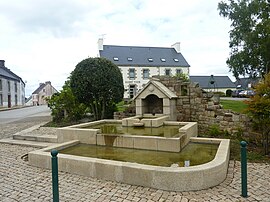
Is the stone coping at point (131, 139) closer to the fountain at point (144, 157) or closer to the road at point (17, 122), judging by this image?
the fountain at point (144, 157)

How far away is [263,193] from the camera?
360 cm

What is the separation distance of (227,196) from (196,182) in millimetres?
505

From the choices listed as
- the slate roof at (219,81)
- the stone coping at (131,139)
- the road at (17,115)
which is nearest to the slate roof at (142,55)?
the slate roof at (219,81)

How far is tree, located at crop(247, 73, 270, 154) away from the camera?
5691 mm

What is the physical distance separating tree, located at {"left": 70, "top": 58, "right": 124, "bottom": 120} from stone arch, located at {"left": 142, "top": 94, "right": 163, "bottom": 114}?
155 cm

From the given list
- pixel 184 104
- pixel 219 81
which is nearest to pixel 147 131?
pixel 184 104

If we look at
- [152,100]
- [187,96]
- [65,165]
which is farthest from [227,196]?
[152,100]

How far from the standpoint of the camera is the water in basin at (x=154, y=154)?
4.80m

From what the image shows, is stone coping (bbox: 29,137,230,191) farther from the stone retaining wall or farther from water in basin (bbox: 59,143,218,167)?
the stone retaining wall

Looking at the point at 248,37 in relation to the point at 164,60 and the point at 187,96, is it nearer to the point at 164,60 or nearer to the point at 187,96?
the point at 187,96

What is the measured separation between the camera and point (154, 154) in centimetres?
538

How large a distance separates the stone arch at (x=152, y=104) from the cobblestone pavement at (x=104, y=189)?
5980 mm

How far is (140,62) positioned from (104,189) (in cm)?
3381

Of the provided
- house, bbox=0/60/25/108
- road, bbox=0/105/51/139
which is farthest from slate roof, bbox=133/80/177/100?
house, bbox=0/60/25/108
